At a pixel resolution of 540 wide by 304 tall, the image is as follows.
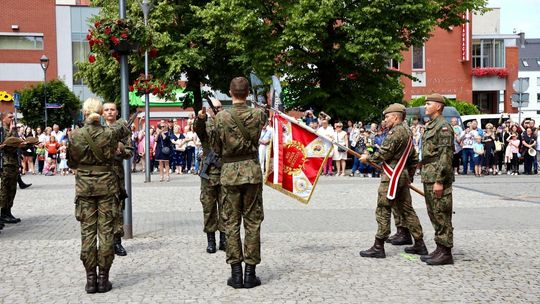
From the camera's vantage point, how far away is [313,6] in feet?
86.9

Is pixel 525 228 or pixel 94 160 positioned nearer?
pixel 94 160

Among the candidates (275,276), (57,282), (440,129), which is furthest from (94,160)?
(440,129)

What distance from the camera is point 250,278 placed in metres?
6.57

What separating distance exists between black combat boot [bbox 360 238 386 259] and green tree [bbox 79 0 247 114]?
21.8m

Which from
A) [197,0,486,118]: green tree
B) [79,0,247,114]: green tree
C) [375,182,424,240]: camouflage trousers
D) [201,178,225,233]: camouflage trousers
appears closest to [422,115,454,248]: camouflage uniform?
[375,182,424,240]: camouflage trousers

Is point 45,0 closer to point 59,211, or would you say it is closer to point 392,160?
point 59,211

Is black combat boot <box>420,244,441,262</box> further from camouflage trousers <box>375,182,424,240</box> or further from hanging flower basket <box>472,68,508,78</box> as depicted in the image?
hanging flower basket <box>472,68,508,78</box>

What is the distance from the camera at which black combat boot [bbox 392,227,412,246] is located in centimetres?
892

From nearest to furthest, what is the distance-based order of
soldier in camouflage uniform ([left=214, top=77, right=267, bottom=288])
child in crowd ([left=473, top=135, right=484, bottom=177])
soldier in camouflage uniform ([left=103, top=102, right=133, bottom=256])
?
1. soldier in camouflage uniform ([left=214, top=77, right=267, bottom=288])
2. soldier in camouflage uniform ([left=103, top=102, right=133, bottom=256])
3. child in crowd ([left=473, top=135, right=484, bottom=177])

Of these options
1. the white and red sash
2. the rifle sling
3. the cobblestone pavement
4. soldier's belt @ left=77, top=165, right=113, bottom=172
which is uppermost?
the rifle sling

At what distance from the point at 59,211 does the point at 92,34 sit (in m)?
4.92

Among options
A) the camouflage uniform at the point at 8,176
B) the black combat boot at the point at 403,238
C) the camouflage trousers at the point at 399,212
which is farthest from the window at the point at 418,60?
the camouflage trousers at the point at 399,212

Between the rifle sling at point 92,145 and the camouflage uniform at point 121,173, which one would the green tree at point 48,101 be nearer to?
the camouflage uniform at point 121,173

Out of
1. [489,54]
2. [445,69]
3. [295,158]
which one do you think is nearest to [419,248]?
[295,158]
